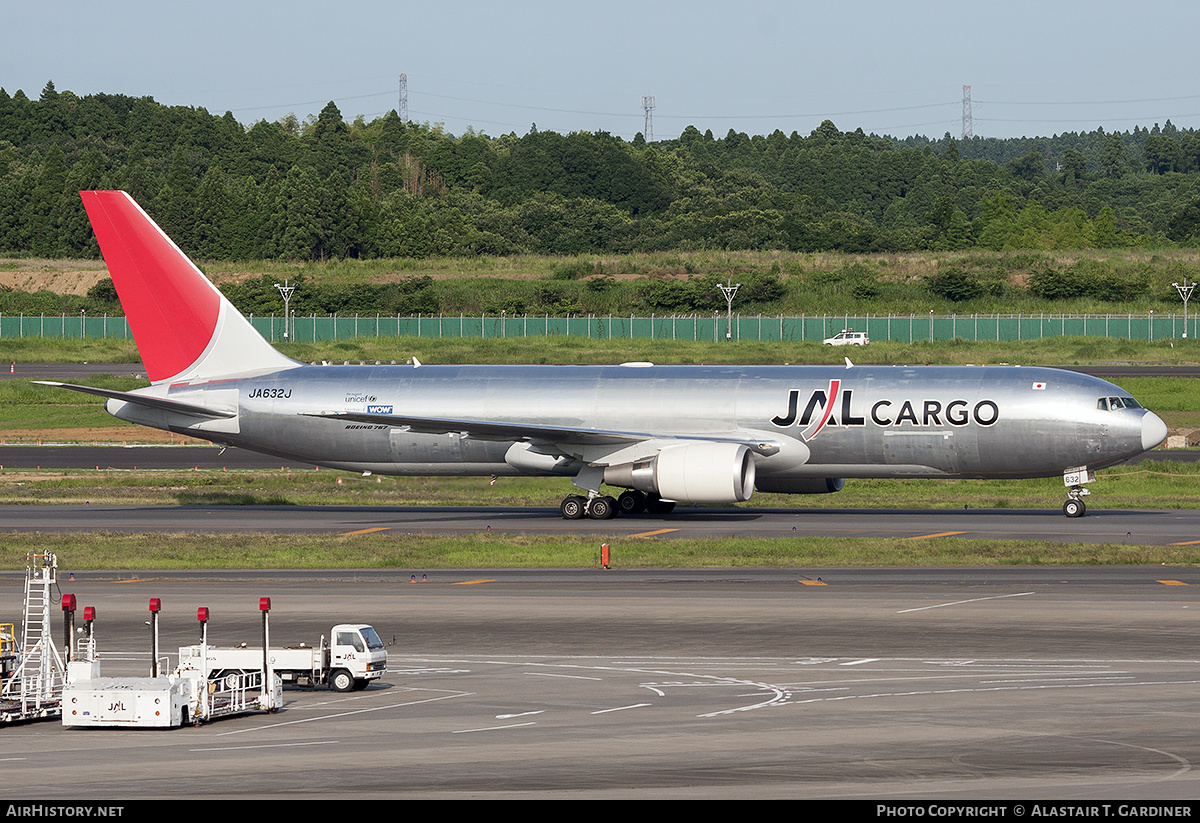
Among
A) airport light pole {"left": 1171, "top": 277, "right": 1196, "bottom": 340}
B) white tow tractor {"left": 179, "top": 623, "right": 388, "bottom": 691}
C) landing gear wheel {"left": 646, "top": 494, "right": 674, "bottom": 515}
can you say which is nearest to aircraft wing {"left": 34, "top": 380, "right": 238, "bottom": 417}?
landing gear wheel {"left": 646, "top": 494, "right": 674, "bottom": 515}

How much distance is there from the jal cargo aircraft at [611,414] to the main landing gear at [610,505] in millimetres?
60

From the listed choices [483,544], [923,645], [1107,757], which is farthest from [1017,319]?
[1107,757]

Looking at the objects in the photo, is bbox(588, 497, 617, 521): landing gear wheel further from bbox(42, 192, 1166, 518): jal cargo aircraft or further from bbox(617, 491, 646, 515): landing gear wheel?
bbox(617, 491, 646, 515): landing gear wheel

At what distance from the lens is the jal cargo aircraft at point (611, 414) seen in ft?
149

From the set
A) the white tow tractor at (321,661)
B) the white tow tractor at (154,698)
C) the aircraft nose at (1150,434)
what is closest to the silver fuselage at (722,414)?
the aircraft nose at (1150,434)

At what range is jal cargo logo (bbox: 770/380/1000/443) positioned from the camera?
45.5 metres

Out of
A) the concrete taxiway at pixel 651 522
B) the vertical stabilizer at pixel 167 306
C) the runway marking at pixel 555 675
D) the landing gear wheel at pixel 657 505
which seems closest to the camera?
the runway marking at pixel 555 675

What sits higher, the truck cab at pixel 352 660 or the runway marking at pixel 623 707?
the truck cab at pixel 352 660

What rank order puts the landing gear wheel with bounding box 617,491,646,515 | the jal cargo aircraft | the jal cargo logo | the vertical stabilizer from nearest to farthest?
the jal cargo aircraft, the jal cargo logo, the landing gear wheel with bounding box 617,491,646,515, the vertical stabilizer

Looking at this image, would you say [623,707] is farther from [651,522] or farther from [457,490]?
[457,490]

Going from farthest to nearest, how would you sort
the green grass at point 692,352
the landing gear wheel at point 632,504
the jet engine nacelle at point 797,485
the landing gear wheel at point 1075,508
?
the green grass at point 692,352 < the landing gear wheel at point 632,504 < the jet engine nacelle at point 797,485 < the landing gear wheel at point 1075,508

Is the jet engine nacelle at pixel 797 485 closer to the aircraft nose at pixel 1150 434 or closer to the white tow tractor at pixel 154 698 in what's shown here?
the aircraft nose at pixel 1150 434

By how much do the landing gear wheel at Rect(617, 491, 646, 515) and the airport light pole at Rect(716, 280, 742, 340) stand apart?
81.7 m

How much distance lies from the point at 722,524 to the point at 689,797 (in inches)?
1230
